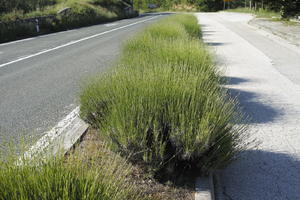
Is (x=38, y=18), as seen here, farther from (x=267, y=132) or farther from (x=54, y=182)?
(x=54, y=182)

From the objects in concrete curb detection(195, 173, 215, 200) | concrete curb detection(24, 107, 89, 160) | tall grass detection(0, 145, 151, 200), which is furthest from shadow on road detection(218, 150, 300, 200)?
concrete curb detection(24, 107, 89, 160)

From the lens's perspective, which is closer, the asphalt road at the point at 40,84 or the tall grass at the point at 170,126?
the tall grass at the point at 170,126

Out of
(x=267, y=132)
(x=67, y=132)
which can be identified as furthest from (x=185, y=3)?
(x=67, y=132)

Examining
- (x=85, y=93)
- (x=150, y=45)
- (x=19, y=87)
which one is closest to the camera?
(x=85, y=93)

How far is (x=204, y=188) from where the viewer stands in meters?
2.60

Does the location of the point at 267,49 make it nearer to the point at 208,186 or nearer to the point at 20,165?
the point at 208,186

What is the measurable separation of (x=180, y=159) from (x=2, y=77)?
586cm

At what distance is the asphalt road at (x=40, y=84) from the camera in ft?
14.0

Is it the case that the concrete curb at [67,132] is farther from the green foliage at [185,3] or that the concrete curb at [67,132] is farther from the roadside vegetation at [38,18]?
the green foliage at [185,3]

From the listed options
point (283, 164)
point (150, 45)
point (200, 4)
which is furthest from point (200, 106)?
point (200, 4)

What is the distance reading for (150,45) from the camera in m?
5.85

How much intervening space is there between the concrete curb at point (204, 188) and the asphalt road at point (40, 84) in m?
1.32

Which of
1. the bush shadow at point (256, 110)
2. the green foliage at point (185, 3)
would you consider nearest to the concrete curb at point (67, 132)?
the bush shadow at point (256, 110)

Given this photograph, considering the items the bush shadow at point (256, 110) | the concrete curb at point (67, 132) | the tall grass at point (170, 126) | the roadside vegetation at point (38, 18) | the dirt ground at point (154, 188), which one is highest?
the roadside vegetation at point (38, 18)
